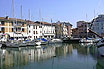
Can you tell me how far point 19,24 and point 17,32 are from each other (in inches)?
168

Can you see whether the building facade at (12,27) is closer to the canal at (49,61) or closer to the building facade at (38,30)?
the building facade at (38,30)

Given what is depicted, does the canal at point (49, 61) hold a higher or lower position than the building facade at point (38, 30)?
lower

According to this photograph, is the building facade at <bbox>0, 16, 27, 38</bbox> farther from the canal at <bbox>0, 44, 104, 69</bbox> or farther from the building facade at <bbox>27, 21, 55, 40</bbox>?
the canal at <bbox>0, 44, 104, 69</bbox>

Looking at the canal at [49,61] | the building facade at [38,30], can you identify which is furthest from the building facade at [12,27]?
the canal at [49,61]

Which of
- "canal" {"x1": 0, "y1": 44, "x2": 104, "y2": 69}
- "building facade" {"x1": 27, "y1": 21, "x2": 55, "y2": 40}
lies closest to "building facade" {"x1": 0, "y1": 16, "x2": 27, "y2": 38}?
"building facade" {"x1": 27, "y1": 21, "x2": 55, "y2": 40}

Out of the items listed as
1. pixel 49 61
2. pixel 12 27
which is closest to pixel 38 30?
pixel 12 27

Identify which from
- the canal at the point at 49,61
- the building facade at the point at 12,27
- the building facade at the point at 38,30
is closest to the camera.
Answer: the canal at the point at 49,61

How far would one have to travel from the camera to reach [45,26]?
80.6 meters

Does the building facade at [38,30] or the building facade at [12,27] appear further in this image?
the building facade at [38,30]

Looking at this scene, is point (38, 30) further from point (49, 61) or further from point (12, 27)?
point (49, 61)

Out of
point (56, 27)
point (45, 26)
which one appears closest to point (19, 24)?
point (45, 26)

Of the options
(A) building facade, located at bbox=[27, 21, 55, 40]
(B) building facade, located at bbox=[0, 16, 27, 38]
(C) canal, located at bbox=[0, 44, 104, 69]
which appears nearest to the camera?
(C) canal, located at bbox=[0, 44, 104, 69]

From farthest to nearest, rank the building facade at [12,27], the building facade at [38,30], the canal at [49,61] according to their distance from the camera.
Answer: the building facade at [38,30] < the building facade at [12,27] < the canal at [49,61]

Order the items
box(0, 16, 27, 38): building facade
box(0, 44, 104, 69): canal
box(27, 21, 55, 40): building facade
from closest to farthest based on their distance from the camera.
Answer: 1. box(0, 44, 104, 69): canal
2. box(0, 16, 27, 38): building facade
3. box(27, 21, 55, 40): building facade
